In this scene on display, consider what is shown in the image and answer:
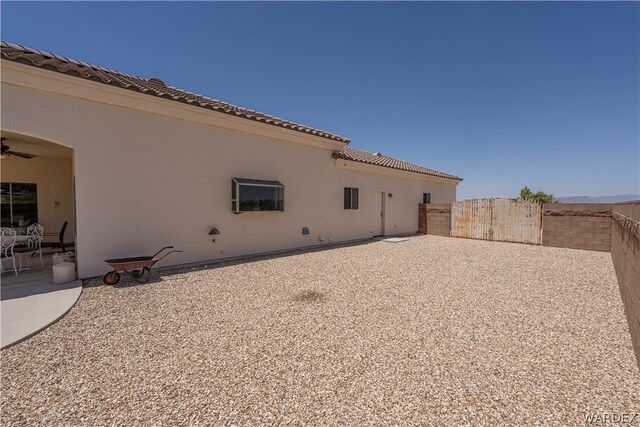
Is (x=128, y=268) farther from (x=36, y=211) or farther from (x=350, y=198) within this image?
(x=350, y=198)

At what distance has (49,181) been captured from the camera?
31.9ft

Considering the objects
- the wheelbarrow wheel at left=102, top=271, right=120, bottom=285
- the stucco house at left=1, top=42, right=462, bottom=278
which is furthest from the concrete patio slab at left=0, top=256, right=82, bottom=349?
the stucco house at left=1, top=42, right=462, bottom=278

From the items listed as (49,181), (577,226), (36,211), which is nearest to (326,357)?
(36,211)

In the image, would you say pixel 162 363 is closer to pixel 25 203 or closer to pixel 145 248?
pixel 145 248

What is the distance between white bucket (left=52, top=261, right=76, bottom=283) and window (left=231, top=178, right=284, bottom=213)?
404 centimetres

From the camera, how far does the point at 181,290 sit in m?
5.68

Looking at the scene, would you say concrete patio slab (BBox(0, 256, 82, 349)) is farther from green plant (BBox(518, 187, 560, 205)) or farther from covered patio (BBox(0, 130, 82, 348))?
green plant (BBox(518, 187, 560, 205))

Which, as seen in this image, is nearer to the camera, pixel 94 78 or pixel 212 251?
pixel 94 78

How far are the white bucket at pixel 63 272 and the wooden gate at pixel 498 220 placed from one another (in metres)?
16.4

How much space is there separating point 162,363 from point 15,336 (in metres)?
2.36

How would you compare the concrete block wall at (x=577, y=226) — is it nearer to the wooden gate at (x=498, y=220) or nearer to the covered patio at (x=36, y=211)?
the wooden gate at (x=498, y=220)

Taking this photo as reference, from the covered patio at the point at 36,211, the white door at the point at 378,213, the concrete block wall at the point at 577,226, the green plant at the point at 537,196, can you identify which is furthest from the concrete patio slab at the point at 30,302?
the green plant at the point at 537,196

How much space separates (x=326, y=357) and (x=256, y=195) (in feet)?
21.4

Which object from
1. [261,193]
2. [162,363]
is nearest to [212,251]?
[261,193]
